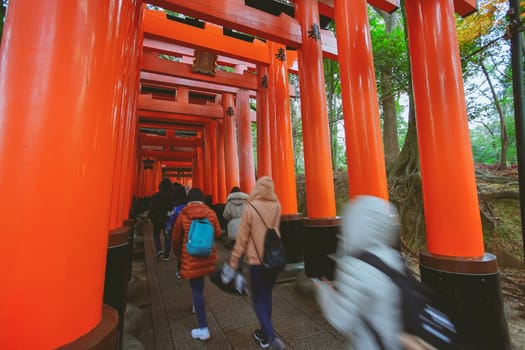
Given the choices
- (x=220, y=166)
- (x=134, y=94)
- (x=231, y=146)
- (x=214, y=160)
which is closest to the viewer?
(x=134, y=94)

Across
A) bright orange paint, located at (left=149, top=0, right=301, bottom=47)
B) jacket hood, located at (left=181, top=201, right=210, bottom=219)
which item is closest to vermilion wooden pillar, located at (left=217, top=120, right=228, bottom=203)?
bright orange paint, located at (left=149, top=0, right=301, bottom=47)

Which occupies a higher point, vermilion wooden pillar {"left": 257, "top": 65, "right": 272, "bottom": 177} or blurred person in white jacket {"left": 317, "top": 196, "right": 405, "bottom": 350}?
vermilion wooden pillar {"left": 257, "top": 65, "right": 272, "bottom": 177}

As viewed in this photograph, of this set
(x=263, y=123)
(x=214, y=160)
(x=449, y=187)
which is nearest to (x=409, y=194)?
(x=449, y=187)

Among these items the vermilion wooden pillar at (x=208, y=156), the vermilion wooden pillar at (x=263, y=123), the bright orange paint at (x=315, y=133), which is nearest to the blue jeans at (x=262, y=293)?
the bright orange paint at (x=315, y=133)

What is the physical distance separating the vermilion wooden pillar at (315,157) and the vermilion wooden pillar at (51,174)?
3.30 metres

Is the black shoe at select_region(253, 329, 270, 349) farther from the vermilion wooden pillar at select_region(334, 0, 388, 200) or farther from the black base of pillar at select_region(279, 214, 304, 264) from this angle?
the black base of pillar at select_region(279, 214, 304, 264)

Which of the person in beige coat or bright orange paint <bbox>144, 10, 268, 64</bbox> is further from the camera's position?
bright orange paint <bbox>144, 10, 268, 64</bbox>

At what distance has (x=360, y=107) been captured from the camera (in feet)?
11.8

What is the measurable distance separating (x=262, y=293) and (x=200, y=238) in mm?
838

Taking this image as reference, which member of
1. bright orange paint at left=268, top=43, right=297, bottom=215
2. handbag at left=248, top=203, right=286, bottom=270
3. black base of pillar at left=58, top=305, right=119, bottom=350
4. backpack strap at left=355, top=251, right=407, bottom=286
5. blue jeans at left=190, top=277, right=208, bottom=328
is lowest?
blue jeans at left=190, top=277, right=208, bottom=328

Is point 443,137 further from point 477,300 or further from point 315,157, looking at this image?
point 315,157

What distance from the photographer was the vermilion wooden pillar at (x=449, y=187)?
7.50 feet

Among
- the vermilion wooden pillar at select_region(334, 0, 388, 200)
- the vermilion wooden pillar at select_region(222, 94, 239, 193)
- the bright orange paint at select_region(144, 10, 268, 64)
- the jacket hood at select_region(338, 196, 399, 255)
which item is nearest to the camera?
the jacket hood at select_region(338, 196, 399, 255)

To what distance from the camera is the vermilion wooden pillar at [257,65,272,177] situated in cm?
629
